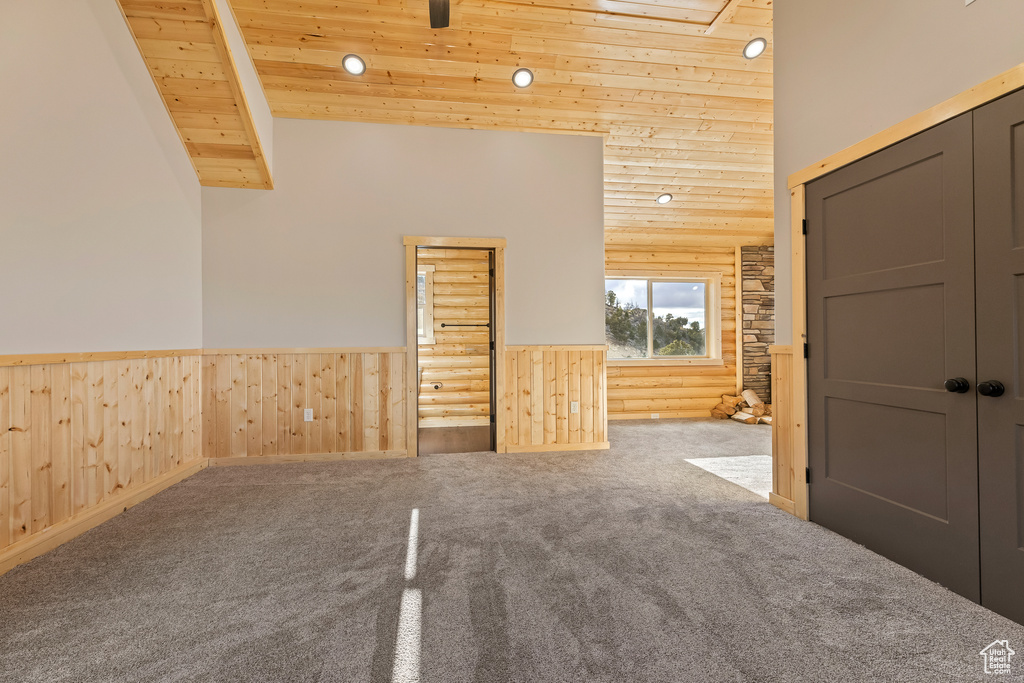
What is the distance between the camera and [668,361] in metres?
6.43

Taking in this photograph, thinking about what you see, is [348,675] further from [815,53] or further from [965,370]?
[815,53]

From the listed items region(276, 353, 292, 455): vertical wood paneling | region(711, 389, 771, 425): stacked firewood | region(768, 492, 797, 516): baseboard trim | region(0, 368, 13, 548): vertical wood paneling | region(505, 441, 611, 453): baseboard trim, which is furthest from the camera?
region(711, 389, 771, 425): stacked firewood

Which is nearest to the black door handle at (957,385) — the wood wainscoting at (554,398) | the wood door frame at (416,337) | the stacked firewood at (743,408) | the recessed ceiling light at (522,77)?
the wood wainscoting at (554,398)

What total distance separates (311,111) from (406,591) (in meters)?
3.91

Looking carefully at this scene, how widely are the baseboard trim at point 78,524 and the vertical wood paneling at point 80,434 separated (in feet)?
0.09

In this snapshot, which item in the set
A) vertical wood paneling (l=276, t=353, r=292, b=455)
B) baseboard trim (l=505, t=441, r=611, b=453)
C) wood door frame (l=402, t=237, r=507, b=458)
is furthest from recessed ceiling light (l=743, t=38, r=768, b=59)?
vertical wood paneling (l=276, t=353, r=292, b=455)

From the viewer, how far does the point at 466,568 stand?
2.06 meters

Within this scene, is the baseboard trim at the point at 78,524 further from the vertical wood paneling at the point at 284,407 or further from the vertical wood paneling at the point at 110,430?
the vertical wood paneling at the point at 284,407

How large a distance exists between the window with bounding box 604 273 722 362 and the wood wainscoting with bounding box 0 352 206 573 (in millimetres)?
5040

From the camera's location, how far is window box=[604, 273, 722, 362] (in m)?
6.56

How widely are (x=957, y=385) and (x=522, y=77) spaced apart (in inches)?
136

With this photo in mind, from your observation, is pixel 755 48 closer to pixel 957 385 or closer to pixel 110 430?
pixel 957 385

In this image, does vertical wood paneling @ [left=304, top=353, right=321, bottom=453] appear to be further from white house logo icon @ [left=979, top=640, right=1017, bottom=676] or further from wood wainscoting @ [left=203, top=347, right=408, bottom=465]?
white house logo icon @ [left=979, top=640, right=1017, bottom=676]

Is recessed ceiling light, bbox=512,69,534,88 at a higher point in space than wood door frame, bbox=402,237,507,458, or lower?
higher
